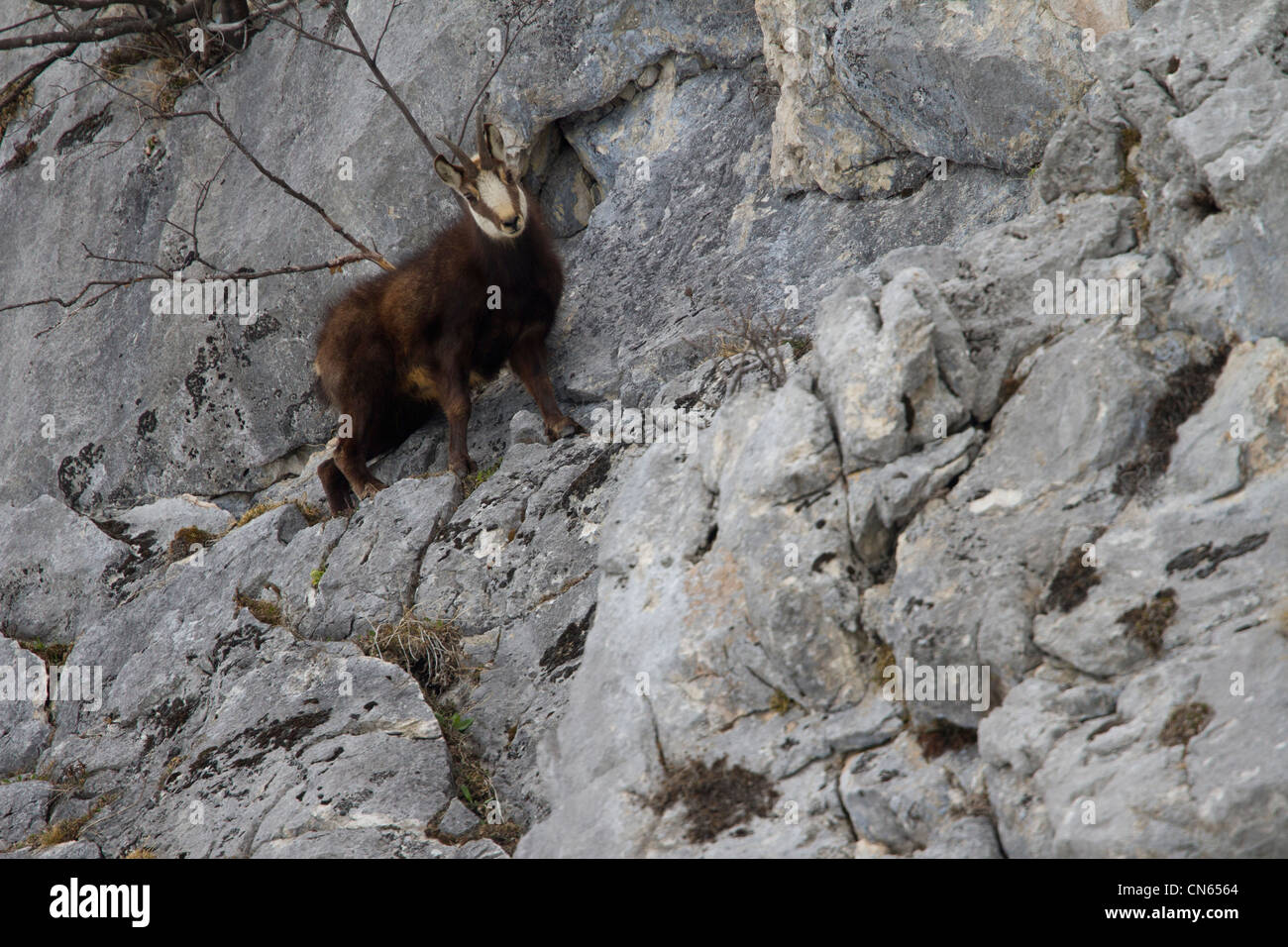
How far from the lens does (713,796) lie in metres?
4.14

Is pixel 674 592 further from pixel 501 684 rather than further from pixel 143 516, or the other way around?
pixel 143 516

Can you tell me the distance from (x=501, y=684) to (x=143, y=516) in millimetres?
4993

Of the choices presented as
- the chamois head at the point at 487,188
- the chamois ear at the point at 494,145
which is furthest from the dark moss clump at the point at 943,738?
the chamois ear at the point at 494,145

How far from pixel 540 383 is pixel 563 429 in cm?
48

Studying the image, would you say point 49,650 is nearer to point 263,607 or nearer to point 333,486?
point 263,607

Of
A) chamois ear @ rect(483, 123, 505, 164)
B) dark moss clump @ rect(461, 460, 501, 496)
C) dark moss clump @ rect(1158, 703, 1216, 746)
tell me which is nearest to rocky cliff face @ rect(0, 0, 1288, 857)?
dark moss clump @ rect(1158, 703, 1216, 746)

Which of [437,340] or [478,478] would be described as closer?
[478,478]

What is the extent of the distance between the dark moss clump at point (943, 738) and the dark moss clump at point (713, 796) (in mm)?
583

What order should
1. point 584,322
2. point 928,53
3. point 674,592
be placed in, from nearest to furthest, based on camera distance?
1. point 674,592
2. point 928,53
3. point 584,322

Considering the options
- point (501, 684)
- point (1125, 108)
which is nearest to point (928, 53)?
point (1125, 108)

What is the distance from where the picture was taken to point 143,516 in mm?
9492

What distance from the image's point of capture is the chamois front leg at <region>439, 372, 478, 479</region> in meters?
7.88

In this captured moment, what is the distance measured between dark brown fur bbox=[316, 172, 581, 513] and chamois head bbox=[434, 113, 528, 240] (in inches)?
6.5

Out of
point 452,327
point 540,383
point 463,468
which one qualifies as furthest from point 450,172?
point 463,468
